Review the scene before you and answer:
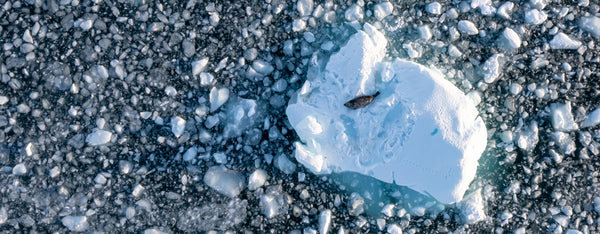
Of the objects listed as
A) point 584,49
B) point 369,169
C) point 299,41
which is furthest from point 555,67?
point 299,41

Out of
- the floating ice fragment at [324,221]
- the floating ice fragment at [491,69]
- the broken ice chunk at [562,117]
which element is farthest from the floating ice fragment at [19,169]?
the broken ice chunk at [562,117]

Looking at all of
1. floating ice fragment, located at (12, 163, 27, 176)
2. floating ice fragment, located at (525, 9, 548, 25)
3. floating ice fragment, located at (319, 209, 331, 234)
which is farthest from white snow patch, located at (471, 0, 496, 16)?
floating ice fragment, located at (12, 163, 27, 176)

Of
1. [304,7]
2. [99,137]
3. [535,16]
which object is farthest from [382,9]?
[99,137]

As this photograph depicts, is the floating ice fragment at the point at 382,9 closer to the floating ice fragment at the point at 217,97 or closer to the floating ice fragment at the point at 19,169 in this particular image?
the floating ice fragment at the point at 217,97

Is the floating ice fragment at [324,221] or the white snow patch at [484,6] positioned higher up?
the white snow patch at [484,6]

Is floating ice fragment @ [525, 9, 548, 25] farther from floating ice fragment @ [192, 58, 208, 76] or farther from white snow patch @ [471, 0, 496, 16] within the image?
floating ice fragment @ [192, 58, 208, 76]

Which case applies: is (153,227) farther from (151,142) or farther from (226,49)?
(226,49)
